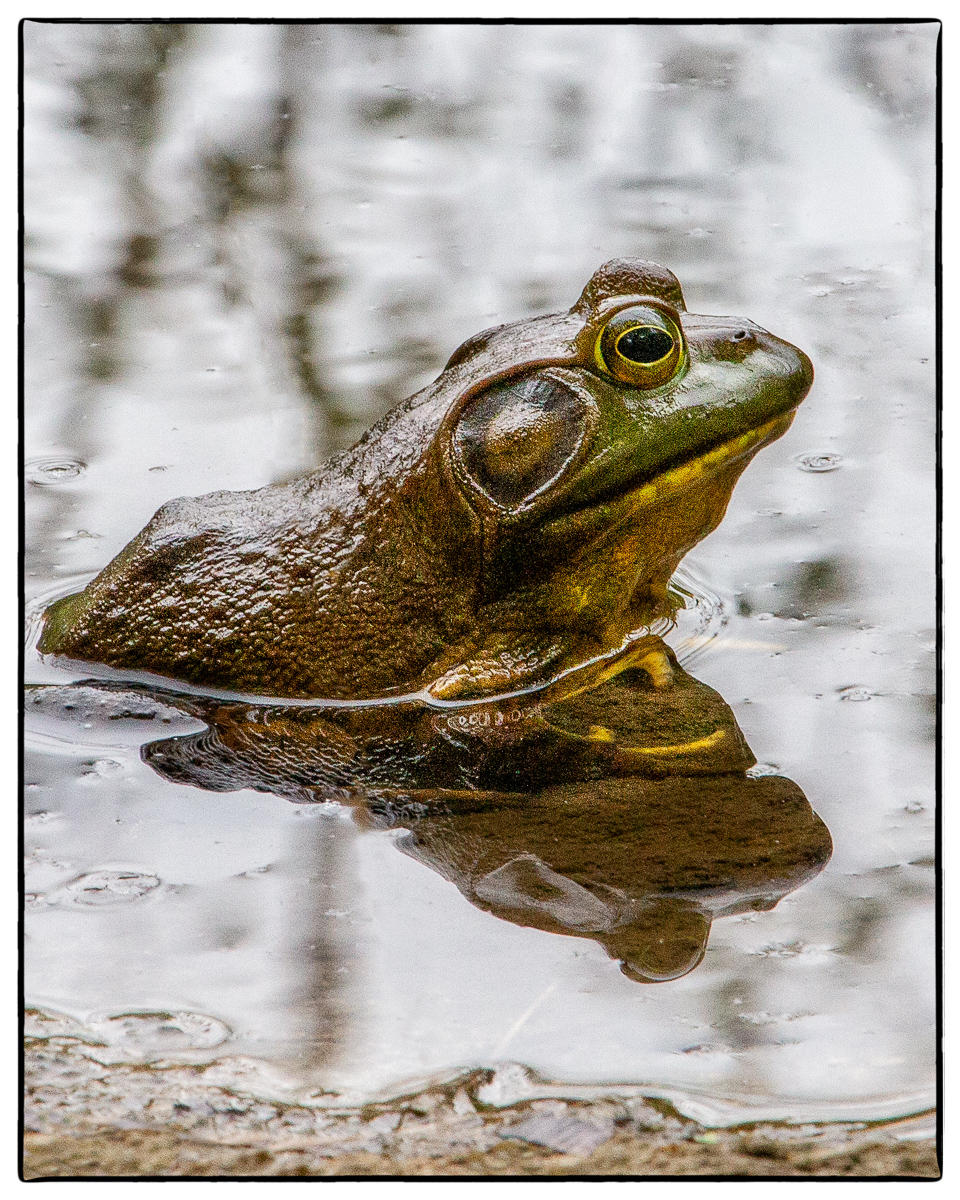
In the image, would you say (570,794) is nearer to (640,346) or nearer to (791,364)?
(640,346)

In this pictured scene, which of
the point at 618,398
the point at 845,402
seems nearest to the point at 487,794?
the point at 618,398

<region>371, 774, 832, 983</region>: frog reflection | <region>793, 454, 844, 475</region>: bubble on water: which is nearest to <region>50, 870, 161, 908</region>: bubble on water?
<region>371, 774, 832, 983</region>: frog reflection

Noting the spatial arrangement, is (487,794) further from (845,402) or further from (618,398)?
(845,402)

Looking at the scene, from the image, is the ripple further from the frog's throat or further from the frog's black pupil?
the frog's black pupil

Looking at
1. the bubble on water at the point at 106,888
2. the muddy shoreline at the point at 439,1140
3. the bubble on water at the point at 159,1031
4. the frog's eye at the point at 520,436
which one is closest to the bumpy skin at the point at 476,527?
the frog's eye at the point at 520,436

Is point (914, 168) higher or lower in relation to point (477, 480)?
higher
